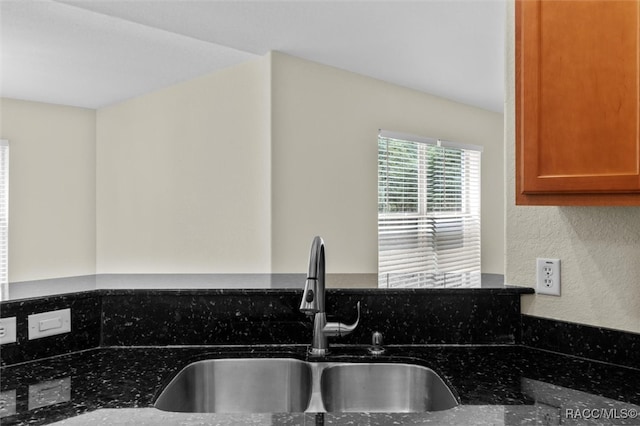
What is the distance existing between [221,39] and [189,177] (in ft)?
4.32

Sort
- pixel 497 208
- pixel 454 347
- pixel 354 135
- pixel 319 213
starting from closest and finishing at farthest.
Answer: pixel 454 347
pixel 319 213
pixel 354 135
pixel 497 208

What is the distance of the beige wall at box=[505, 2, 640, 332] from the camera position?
4.59ft

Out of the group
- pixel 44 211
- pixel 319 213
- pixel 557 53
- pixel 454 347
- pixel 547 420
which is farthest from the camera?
pixel 44 211

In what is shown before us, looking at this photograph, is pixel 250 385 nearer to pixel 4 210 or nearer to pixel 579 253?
pixel 579 253

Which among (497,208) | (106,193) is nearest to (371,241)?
(497,208)

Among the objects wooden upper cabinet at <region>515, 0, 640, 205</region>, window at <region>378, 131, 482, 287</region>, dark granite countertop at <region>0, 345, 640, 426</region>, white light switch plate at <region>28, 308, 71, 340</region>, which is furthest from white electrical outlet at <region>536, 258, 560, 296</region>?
window at <region>378, 131, 482, 287</region>

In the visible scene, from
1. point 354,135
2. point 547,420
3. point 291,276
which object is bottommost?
point 547,420

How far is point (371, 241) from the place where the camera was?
4.47 meters

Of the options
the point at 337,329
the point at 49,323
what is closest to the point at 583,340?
the point at 337,329

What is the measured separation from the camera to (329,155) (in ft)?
13.5

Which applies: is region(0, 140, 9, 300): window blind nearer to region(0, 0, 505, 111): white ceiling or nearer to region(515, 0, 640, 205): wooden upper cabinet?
region(0, 0, 505, 111): white ceiling

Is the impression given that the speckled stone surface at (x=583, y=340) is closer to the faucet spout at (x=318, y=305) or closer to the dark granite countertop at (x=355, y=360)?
the dark granite countertop at (x=355, y=360)

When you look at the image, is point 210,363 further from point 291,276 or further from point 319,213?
point 319,213

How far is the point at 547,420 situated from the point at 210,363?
0.83 meters
